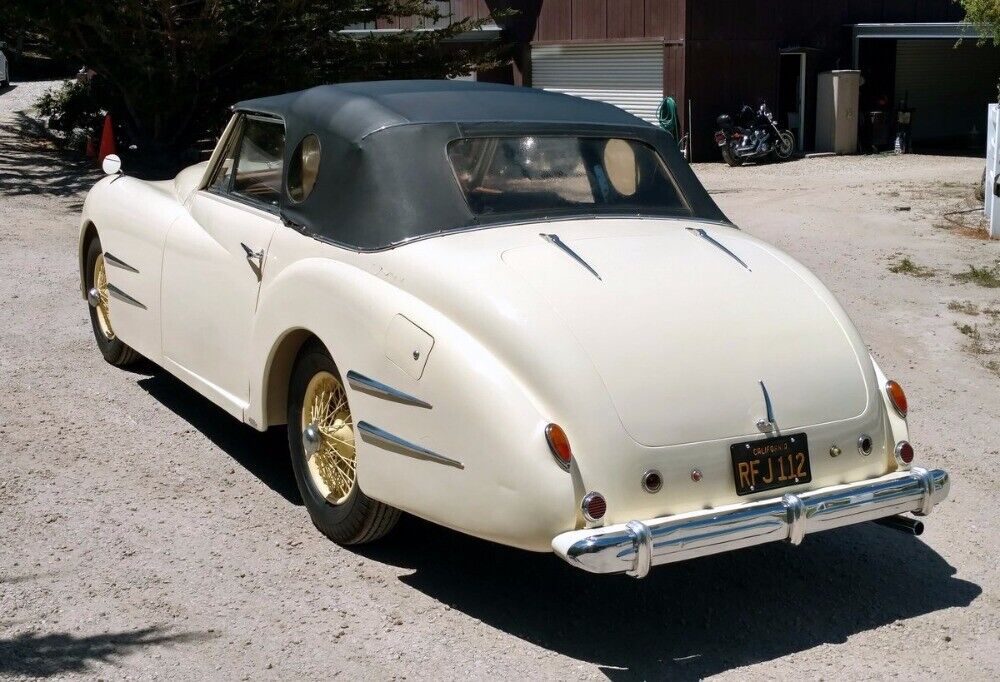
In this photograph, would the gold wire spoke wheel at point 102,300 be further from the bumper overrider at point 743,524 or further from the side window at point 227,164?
the bumper overrider at point 743,524

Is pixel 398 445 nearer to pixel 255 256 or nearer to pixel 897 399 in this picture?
pixel 255 256

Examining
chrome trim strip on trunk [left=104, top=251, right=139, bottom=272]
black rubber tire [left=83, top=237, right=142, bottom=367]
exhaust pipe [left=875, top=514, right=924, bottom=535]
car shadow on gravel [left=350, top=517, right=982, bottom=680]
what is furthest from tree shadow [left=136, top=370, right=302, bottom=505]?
exhaust pipe [left=875, top=514, right=924, bottom=535]

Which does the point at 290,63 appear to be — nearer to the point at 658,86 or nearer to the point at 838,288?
the point at 658,86

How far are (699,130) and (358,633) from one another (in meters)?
21.2

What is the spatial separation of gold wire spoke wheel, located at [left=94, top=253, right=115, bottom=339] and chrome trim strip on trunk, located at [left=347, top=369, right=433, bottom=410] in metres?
3.13

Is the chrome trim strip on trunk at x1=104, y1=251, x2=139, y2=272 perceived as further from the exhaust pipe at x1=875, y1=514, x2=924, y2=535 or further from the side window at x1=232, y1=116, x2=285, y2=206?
the exhaust pipe at x1=875, y1=514, x2=924, y2=535

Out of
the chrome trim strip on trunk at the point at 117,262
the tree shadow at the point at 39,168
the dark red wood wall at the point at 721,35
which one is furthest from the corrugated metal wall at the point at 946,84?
the chrome trim strip on trunk at the point at 117,262

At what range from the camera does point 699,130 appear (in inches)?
957

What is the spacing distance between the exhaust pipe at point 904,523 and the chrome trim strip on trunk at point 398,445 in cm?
163

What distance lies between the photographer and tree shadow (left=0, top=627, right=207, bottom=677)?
12.9 feet

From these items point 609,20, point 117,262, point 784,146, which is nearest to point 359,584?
point 117,262

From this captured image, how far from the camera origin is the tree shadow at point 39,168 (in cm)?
1523

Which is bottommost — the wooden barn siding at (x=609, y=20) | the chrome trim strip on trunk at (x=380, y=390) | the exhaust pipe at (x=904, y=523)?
the exhaust pipe at (x=904, y=523)

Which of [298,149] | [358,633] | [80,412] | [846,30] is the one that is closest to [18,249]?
[80,412]
